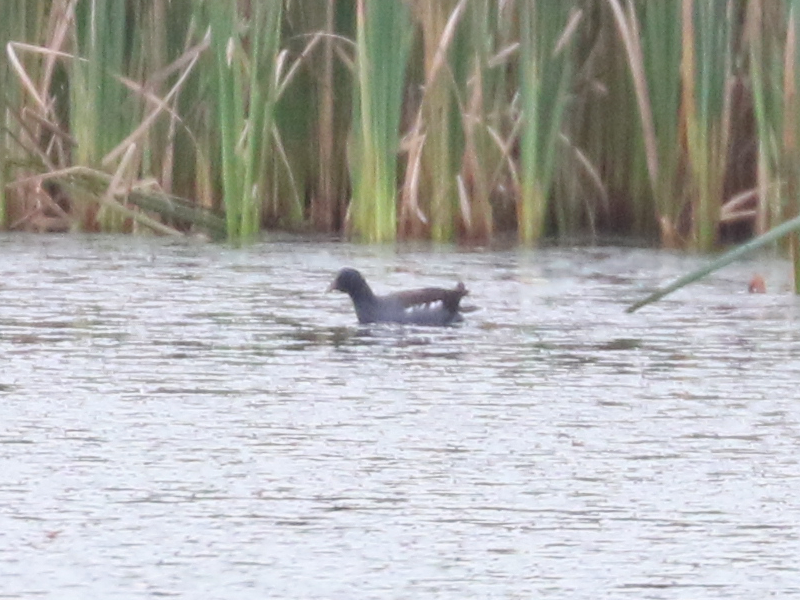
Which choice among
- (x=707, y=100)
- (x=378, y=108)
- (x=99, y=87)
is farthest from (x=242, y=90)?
(x=707, y=100)

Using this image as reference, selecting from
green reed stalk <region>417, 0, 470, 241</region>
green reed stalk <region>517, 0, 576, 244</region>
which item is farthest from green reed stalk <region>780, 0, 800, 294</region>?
green reed stalk <region>417, 0, 470, 241</region>

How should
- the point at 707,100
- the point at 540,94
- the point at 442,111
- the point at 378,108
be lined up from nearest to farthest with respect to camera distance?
1. the point at 707,100
2. the point at 378,108
3. the point at 540,94
4. the point at 442,111

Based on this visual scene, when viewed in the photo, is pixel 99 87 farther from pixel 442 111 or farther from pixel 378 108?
pixel 442 111

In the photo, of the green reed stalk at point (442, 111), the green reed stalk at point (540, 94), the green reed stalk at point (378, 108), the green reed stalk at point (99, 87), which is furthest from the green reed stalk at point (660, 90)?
the green reed stalk at point (99, 87)

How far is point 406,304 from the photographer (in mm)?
7801

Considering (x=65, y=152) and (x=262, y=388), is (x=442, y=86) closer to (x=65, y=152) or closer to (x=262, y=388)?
(x=65, y=152)

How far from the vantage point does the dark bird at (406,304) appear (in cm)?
762

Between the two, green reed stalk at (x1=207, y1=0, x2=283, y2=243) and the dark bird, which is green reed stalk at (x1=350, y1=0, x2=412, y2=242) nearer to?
Answer: green reed stalk at (x1=207, y1=0, x2=283, y2=243)

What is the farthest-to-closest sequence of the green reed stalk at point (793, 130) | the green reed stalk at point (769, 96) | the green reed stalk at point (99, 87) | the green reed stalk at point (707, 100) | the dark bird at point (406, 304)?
the green reed stalk at point (99, 87)
the green reed stalk at point (707, 100)
the green reed stalk at point (769, 96)
the green reed stalk at point (793, 130)
the dark bird at point (406, 304)

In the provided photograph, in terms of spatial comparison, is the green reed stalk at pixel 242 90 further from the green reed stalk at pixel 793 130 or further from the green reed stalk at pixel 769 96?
the green reed stalk at pixel 793 130

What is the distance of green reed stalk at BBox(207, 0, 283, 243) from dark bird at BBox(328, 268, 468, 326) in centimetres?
189

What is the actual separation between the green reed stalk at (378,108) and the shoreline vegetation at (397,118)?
0.4 inches

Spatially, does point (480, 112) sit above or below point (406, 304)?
above

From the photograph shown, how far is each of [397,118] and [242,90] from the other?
73 centimetres
